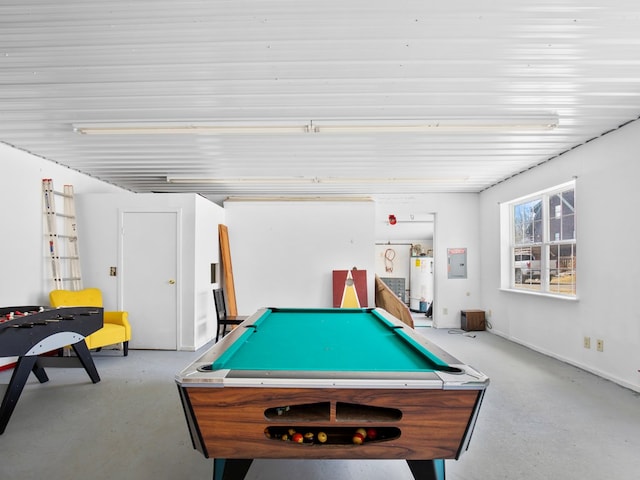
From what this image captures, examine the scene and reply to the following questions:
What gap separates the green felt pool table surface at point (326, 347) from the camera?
162 centimetres

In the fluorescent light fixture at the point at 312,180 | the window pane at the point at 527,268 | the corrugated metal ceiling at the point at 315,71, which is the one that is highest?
the corrugated metal ceiling at the point at 315,71

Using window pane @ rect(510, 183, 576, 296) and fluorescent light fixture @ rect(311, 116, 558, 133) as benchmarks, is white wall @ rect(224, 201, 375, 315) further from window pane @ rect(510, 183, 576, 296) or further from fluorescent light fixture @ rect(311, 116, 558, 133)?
fluorescent light fixture @ rect(311, 116, 558, 133)

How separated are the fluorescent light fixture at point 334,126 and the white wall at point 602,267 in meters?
0.98

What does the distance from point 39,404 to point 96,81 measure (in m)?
2.87

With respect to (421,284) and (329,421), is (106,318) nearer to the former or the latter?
(329,421)

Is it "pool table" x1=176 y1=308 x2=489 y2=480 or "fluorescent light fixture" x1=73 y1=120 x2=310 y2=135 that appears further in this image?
"fluorescent light fixture" x1=73 y1=120 x2=310 y2=135

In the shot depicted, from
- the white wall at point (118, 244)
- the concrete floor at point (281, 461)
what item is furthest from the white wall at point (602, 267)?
the white wall at point (118, 244)

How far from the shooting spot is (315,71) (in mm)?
2494

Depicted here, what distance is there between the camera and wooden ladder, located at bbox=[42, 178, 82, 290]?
4406 millimetres

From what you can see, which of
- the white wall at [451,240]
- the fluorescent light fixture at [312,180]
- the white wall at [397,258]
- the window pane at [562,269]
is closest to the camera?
the window pane at [562,269]

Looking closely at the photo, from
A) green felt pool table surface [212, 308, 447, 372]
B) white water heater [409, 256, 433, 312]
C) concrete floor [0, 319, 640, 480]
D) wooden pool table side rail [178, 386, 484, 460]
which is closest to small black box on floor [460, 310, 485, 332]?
concrete floor [0, 319, 640, 480]

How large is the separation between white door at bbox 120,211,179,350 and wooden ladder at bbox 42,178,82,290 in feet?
2.04

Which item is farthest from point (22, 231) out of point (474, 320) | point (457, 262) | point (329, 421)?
point (474, 320)

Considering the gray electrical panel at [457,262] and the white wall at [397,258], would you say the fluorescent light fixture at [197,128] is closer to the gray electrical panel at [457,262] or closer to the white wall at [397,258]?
the gray electrical panel at [457,262]
